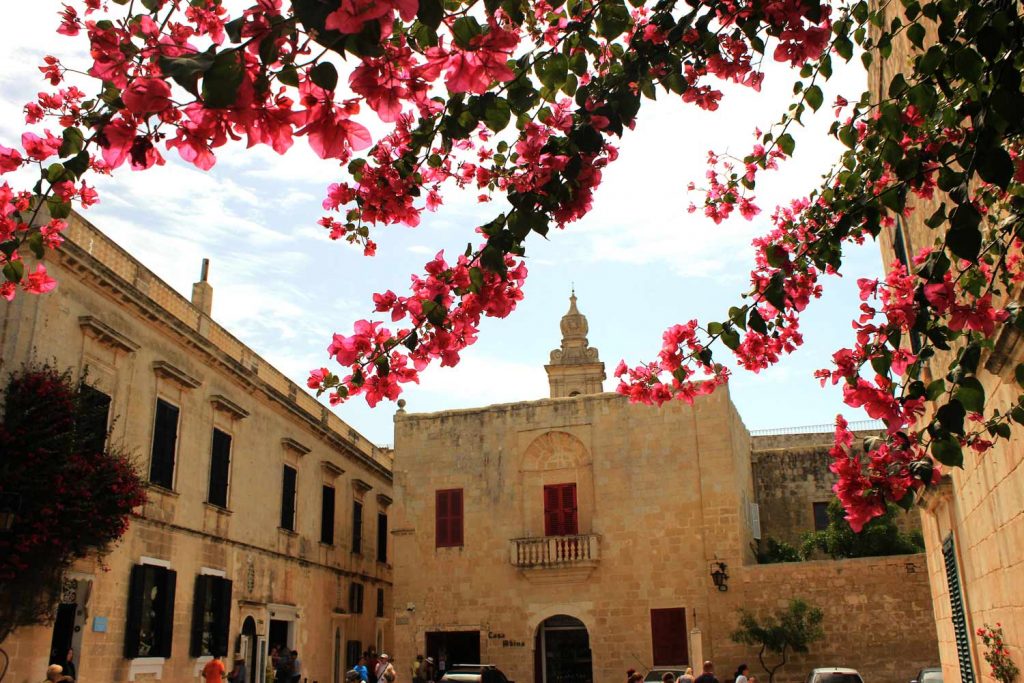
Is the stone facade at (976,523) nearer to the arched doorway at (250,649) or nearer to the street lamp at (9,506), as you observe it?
the street lamp at (9,506)

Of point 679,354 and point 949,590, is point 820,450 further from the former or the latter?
point 679,354

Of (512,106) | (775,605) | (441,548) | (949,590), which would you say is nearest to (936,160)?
(512,106)

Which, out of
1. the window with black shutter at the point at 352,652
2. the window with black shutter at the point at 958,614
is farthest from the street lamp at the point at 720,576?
the window with black shutter at the point at 958,614

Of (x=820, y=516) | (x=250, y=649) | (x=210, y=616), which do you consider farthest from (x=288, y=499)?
(x=820, y=516)

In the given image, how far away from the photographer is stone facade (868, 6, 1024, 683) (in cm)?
544

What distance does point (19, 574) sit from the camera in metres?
12.4

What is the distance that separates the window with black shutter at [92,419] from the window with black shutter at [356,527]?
12.0 metres

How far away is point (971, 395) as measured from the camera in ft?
11.0

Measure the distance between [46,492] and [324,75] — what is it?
12.2 m

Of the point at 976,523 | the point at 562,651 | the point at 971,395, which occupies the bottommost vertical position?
the point at 562,651

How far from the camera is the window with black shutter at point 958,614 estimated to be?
8227mm

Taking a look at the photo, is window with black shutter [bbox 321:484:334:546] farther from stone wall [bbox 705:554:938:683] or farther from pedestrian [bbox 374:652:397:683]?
stone wall [bbox 705:554:938:683]

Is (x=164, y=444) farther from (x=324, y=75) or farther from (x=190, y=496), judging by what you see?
(x=324, y=75)

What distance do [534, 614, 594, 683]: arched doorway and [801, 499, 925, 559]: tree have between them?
6.45 metres
